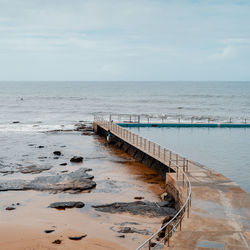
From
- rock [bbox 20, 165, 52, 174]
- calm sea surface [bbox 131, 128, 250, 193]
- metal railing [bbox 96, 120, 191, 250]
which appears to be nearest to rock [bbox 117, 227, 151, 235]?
metal railing [bbox 96, 120, 191, 250]

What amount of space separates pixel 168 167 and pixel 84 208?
6333 millimetres

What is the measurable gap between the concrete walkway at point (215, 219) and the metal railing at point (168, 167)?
34 cm

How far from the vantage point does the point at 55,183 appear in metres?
20.8

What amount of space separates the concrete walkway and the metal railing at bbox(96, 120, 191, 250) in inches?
13.5

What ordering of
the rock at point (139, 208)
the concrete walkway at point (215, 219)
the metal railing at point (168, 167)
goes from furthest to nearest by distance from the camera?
1. the rock at point (139, 208)
2. the metal railing at point (168, 167)
3. the concrete walkway at point (215, 219)

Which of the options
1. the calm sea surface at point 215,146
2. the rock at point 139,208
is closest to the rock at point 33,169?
the rock at point 139,208

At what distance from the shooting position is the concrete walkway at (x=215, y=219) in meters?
10.8

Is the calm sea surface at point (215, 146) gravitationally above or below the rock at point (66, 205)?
above

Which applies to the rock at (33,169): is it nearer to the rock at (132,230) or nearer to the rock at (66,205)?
the rock at (66,205)

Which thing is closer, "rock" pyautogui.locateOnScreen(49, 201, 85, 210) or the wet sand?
the wet sand

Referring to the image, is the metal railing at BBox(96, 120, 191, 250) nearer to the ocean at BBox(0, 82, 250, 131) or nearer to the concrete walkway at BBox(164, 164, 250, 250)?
the concrete walkway at BBox(164, 164, 250, 250)

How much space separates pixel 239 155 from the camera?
27062mm

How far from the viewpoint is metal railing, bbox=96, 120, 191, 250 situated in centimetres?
1173

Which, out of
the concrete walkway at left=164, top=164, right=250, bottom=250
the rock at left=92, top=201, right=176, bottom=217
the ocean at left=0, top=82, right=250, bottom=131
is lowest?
the rock at left=92, top=201, right=176, bottom=217
